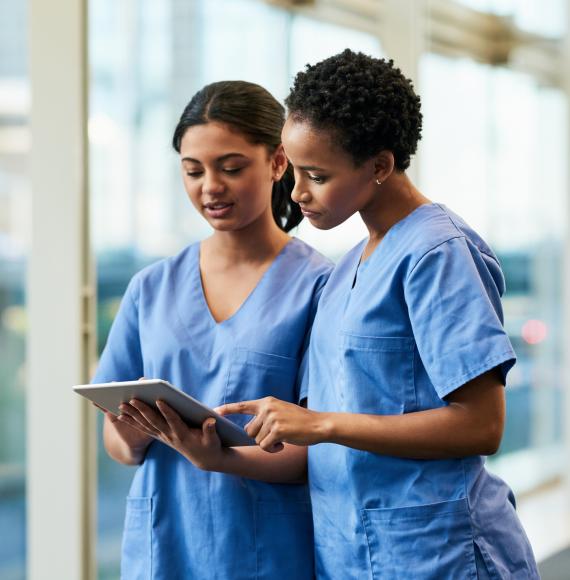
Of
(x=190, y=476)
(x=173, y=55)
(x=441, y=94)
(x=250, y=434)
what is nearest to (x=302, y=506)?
(x=190, y=476)

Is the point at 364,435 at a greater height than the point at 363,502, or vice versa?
the point at 364,435

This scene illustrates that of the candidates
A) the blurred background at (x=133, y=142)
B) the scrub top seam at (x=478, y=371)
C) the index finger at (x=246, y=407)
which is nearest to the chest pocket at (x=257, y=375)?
the index finger at (x=246, y=407)

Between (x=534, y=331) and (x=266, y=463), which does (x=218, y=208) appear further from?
(x=534, y=331)

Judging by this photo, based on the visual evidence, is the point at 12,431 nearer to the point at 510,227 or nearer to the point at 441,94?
the point at 441,94

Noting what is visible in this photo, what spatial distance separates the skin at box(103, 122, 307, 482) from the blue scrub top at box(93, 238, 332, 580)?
3 cm

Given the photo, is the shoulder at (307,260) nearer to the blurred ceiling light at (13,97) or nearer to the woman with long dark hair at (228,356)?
the woman with long dark hair at (228,356)

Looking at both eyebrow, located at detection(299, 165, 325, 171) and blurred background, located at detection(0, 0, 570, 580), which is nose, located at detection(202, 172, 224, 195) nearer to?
eyebrow, located at detection(299, 165, 325, 171)

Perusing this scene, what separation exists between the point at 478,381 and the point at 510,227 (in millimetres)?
3356

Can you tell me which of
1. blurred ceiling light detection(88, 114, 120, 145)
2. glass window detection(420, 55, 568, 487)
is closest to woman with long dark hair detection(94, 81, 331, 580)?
blurred ceiling light detection(88, 114, 120, 145)

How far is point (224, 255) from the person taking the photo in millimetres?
1524

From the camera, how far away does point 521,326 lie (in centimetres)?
465

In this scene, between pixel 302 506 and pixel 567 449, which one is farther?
pixel 567 449

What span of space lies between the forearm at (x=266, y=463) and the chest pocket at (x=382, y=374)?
0.21 m

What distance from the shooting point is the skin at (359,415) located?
3.77 feet
